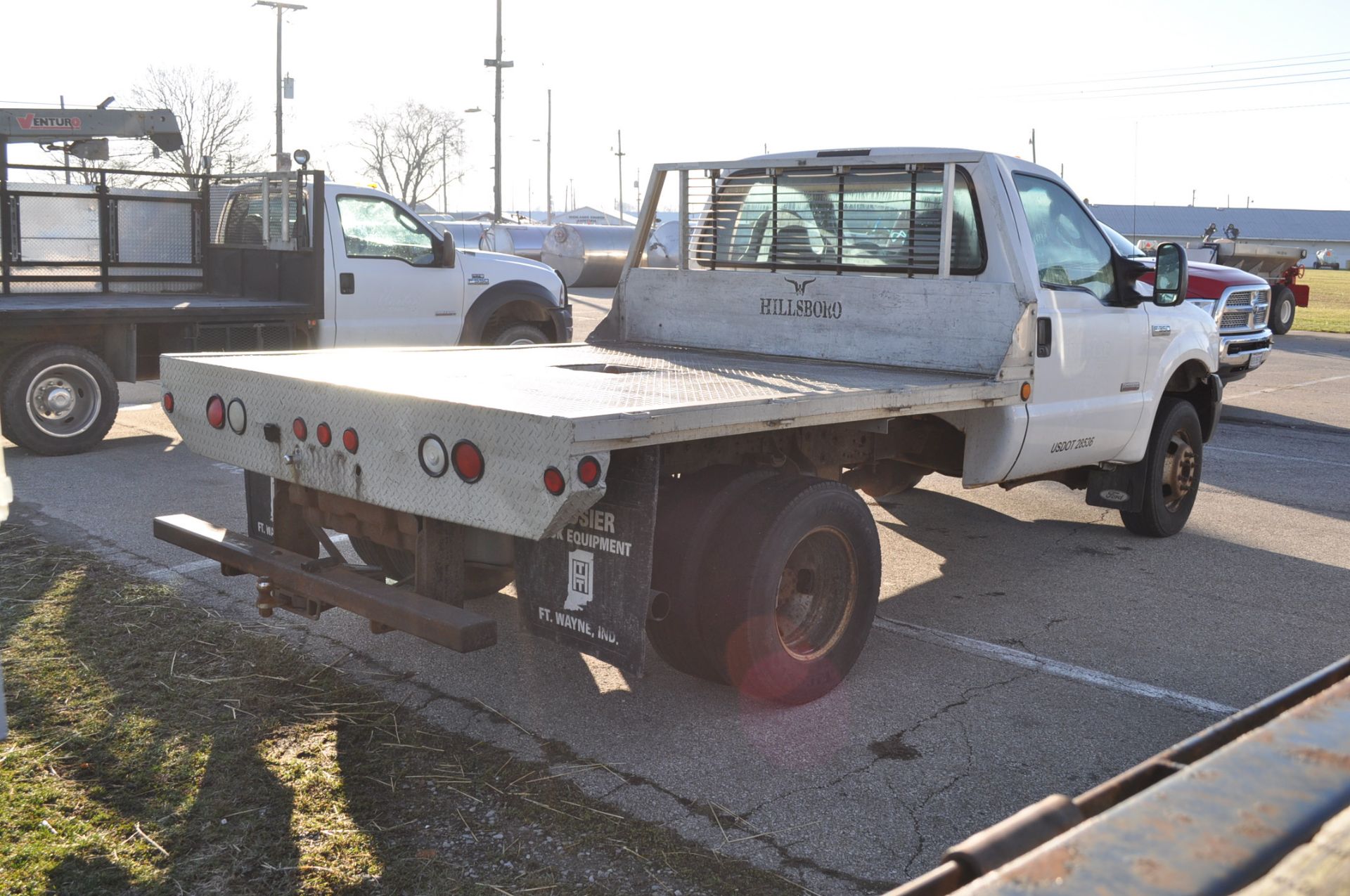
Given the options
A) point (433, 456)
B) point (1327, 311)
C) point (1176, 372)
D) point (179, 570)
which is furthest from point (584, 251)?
point (433, 456)

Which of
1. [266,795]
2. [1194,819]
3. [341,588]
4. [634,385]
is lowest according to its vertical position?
[266,795]

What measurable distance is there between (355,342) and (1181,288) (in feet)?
23.2

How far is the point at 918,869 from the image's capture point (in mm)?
3418

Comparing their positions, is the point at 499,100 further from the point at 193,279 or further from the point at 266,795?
the point at 266,795

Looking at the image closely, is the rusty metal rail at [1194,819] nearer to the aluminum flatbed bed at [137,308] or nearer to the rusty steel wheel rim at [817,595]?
the rusty steel wheel rim at [817,595]

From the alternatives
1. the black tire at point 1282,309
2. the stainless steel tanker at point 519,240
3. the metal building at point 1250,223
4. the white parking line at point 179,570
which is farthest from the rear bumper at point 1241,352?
the metal building at point 1250,223

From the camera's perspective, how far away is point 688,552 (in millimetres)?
4250

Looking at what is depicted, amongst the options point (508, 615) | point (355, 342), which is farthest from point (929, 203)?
point (355, 342)

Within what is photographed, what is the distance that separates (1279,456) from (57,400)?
404 inches

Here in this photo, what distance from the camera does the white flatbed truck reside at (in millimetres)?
3838

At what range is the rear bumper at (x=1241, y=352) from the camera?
14070 mm

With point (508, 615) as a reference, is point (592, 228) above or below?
above

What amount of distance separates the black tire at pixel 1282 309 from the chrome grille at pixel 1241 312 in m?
9.64

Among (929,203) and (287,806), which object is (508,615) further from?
(929,203)
